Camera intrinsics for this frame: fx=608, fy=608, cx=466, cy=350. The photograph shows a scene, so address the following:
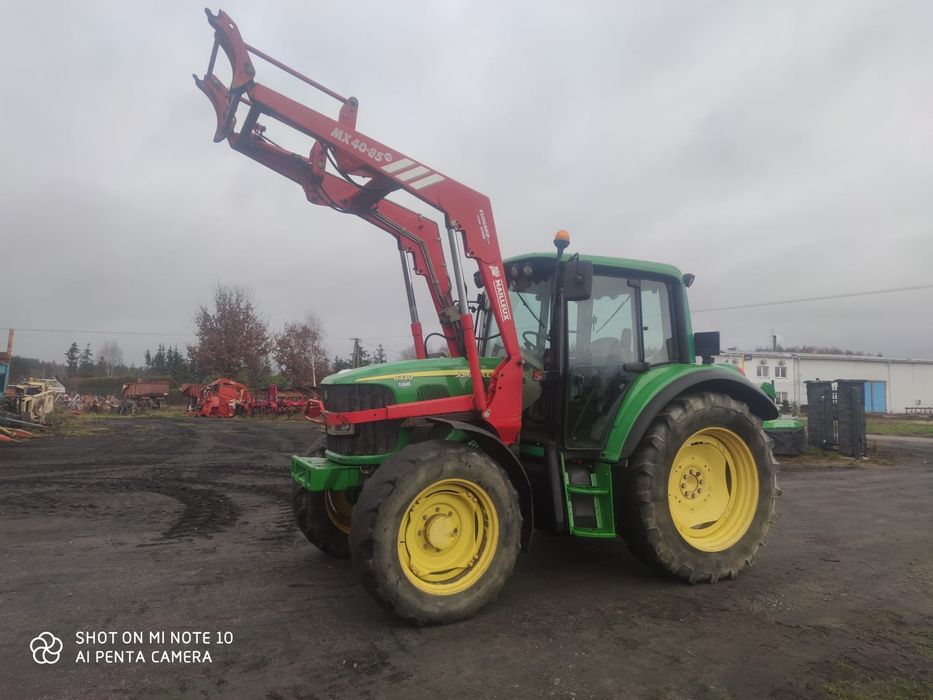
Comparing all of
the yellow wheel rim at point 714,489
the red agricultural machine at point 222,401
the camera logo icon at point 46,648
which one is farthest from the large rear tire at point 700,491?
the red agricultural machine at point 222,401

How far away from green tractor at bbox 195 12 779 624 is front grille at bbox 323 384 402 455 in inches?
0.4

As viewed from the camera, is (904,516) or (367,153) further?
(904,516)

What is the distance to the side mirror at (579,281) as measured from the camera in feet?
14.6

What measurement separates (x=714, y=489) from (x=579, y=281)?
2.22 metres

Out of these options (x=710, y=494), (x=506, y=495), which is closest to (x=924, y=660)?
(x=710, y=494)

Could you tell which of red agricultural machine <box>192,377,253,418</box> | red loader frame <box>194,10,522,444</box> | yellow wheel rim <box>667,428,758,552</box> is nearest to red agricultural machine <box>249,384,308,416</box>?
red agricultural machine <box>192,377,253,418</box>

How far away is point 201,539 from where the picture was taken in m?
5.98

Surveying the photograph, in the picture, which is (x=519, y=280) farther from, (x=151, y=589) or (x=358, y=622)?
(x=151, y=589)

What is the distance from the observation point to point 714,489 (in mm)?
5148

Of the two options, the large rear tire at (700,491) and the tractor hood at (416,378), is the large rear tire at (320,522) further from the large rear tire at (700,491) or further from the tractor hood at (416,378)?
the large rear tire at (700,491)

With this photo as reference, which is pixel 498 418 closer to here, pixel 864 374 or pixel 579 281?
pixel 579 281

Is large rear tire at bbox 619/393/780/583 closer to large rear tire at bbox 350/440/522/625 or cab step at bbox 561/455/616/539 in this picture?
cab step at bbox 561/455/616/539

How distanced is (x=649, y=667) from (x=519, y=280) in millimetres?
2982

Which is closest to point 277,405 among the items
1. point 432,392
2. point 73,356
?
point 432,392
